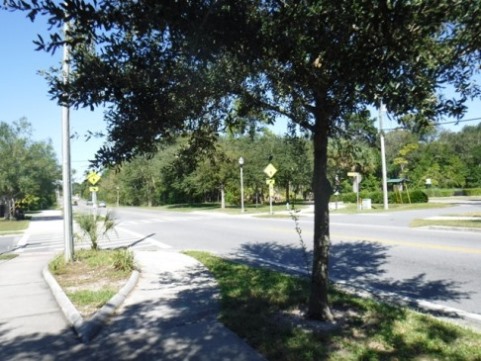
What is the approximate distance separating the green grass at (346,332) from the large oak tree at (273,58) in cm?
78

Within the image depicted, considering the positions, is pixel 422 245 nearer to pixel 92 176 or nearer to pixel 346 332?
pixel 346 332

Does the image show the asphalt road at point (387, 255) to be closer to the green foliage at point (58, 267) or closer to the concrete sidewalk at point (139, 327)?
the concrete sidewalk at point (139, 327)

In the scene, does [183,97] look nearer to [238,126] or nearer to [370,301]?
[238,126]

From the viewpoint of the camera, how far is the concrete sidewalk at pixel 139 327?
16.1 feet

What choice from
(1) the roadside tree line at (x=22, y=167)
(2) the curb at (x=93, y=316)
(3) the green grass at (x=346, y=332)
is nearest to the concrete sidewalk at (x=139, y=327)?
(2) the curb at (x=93, y=316)

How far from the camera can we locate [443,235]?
14867mm

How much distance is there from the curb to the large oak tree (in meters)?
2.07

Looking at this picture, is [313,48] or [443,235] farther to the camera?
[443,235]

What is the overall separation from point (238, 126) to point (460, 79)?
304cm

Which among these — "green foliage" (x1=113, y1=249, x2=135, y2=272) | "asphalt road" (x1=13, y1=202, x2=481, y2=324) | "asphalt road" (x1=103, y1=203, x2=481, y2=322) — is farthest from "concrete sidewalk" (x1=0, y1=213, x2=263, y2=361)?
"asphalt road" (x1=103, y1=203, x2=481, y2=322)

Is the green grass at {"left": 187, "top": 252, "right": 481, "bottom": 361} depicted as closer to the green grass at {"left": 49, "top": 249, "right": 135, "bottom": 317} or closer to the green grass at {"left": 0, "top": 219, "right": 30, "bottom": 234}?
the green grass at {"left": 49, "top": 249, "right": 135, "bottom": 317}

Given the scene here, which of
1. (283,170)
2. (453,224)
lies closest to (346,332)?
(453,224)

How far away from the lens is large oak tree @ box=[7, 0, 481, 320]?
3672 millimetres

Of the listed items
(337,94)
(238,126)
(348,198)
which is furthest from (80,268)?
(348,198)
